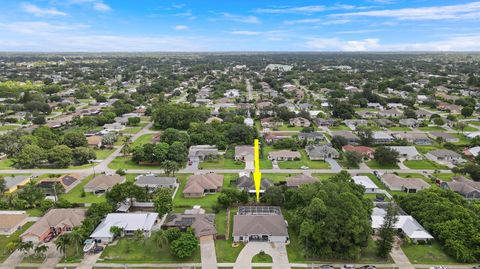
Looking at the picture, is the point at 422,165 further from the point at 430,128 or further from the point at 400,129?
the point at 430,128

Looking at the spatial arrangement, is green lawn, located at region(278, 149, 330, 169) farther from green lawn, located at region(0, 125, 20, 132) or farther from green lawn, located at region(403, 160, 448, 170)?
green lawn, located at region(0, 125, 20, 132)

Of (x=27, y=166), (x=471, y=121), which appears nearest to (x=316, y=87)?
(x=471, y=121)

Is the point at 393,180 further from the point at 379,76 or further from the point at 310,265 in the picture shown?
the point at 379,76

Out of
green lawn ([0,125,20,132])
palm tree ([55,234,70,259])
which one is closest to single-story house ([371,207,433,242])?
palm tree ([55,234,70,259])

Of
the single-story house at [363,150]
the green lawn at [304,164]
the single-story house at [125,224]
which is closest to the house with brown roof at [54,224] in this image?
the single-story house at [125,224]

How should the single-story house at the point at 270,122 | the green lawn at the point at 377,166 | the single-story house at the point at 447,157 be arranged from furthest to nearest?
the single-story house at the point at 270,122 → the single-story house at the point at 447,157 → the green lawn at the point at 377,166

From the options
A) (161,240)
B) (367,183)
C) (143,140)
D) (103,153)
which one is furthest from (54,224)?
(367,183)

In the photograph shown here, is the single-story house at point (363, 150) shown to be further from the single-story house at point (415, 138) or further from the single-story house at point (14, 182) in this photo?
the single-story house at point (14, 182)
